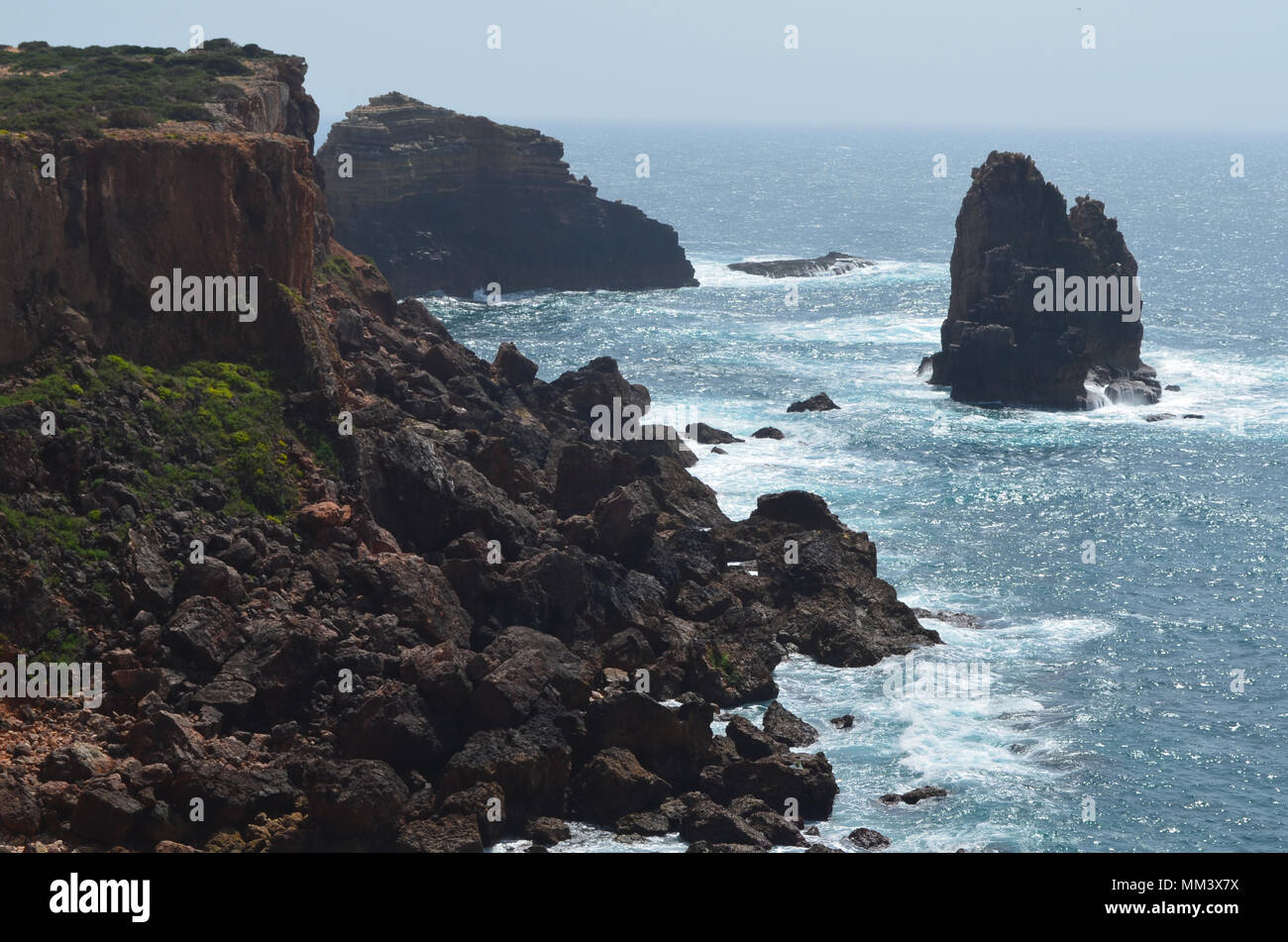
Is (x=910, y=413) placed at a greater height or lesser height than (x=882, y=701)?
greater

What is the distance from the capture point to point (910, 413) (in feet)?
317

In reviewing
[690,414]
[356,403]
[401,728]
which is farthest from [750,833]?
[690,414]

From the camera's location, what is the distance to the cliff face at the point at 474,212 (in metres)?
138

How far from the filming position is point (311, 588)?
46.3 meters

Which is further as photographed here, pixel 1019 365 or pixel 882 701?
pixel 1019 365

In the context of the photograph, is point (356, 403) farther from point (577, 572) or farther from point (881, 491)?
point (881, 491)

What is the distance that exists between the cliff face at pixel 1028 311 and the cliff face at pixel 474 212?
47.5 m

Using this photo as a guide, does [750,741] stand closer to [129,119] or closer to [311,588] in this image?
[311,588]

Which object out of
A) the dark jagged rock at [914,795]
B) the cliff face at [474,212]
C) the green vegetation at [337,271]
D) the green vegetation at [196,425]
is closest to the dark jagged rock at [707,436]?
the green vegetation at [337,271]

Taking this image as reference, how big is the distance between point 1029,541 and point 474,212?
86.9 meters

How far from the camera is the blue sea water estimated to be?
45.3m

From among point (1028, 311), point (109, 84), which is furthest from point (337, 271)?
point (1028, 311)

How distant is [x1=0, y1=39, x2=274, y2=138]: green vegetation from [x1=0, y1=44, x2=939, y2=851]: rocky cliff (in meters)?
2.21

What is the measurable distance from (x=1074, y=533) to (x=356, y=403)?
1439 inches
